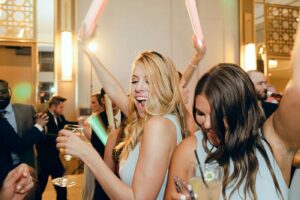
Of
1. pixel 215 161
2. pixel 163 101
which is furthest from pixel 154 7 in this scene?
pixel 215 161

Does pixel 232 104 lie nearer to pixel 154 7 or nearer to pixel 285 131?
pixel 285 131

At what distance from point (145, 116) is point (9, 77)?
4488mm

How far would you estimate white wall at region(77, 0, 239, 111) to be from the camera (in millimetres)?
5273

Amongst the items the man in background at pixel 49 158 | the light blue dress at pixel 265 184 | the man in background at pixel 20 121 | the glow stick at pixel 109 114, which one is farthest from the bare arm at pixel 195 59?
the man in background at pixel 49 158

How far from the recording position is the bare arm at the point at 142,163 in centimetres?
134

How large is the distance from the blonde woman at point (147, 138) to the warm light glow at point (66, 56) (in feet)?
10.9

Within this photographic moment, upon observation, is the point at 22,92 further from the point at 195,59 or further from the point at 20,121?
the point at 195,59

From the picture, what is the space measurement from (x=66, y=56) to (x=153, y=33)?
1.41 metres

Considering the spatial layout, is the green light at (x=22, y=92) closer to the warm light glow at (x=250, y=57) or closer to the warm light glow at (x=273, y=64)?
the warm light glow at (x=250, y=57)

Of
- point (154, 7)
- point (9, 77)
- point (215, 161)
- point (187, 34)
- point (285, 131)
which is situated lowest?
point (215, 161)

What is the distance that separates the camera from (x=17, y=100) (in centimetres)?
526

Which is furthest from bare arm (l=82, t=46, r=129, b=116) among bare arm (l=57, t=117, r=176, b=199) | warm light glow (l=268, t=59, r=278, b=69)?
warm light glow (l=268, t=59, r=278, b=69)

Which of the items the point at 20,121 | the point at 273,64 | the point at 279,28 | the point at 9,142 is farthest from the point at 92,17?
the point at 273,64

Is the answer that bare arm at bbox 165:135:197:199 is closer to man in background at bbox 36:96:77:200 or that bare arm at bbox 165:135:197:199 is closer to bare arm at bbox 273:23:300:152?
bare arm at bbox 273:23:300:152
